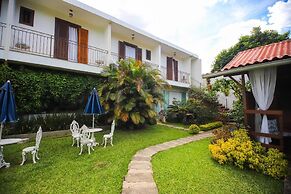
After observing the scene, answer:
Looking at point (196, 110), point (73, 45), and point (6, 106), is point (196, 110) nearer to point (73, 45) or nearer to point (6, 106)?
point (73, 45)

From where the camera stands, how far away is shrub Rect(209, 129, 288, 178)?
14.6 feet

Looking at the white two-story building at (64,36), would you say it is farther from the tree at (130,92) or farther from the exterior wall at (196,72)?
the exterior wall at (196,72)

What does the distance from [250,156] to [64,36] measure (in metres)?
11.7

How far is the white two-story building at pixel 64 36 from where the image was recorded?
831 centimetres

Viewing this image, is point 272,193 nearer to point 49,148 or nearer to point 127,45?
point 49,148

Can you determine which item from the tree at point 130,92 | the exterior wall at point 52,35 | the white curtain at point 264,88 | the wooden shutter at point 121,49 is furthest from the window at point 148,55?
the white curtain at point 264,88

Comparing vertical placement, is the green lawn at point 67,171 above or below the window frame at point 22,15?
below

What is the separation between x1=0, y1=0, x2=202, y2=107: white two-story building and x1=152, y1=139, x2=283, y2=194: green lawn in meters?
7.76

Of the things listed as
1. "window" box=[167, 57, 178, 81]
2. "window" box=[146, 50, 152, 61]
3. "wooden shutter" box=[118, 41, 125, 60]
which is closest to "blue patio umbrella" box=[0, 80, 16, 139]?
"wooden shutter" box=[118, 41, 125, 60]

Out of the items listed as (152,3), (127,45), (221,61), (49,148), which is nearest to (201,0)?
(152,3)

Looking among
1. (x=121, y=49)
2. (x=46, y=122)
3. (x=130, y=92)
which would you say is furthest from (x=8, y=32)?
(x=121, y=49)

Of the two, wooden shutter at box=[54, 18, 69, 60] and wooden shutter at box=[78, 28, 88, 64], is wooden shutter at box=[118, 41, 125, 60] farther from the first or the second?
wooden shutter at box=[54, 18, 69, 60]

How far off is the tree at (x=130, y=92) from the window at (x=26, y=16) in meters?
4.90

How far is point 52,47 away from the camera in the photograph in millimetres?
10086
